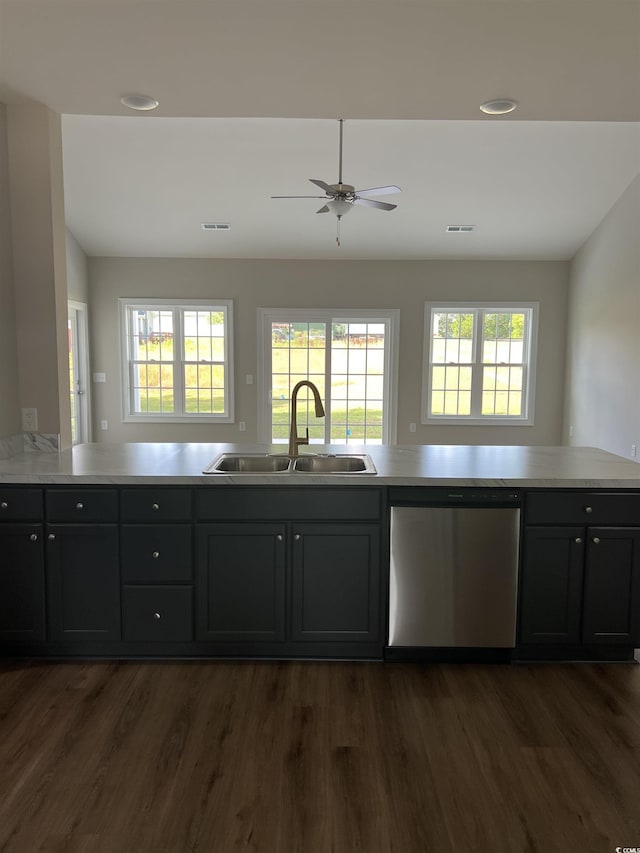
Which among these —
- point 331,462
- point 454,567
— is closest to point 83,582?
point 331,462

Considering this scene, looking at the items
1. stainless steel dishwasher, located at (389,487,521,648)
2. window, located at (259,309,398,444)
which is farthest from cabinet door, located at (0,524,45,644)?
window, located at (259,309,398,444)

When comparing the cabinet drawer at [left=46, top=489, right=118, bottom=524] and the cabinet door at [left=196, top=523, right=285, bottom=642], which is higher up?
the cabinet drawer at [left=46, top=489, right=118, bottom=524]

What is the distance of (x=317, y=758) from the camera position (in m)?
2.14

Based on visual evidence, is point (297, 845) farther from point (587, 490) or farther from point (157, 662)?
point (587, 490)

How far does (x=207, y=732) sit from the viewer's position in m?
2.28

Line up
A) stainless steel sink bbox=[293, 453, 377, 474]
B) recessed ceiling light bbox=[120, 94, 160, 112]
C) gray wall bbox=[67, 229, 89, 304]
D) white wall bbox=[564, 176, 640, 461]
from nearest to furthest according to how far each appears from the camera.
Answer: recessed ceiling light bbox=[120, 94, 160, 112] → stainless steel sink bbox=[293, 453, 377, 474] → white wall bbox=[564, 176, 640, 461] → gray wall bbox=[67, 229, 89, 304]

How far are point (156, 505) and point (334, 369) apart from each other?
17.5 feet

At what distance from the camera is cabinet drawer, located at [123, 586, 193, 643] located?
2.77 metres

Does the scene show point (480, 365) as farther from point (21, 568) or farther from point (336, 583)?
point (21, 568)

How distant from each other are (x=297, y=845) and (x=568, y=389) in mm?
6942

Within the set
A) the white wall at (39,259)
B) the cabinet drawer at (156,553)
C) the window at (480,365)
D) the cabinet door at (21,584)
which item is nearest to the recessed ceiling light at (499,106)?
the white wall at (39,259)

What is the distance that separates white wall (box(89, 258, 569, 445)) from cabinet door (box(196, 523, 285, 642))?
5.16 m

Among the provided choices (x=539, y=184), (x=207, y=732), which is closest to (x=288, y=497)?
(x=207, y=732)

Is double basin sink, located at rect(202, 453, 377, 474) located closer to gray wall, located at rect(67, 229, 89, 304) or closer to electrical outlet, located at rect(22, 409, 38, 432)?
electrical outlet, located at rect(22, 409, 38, 432)
